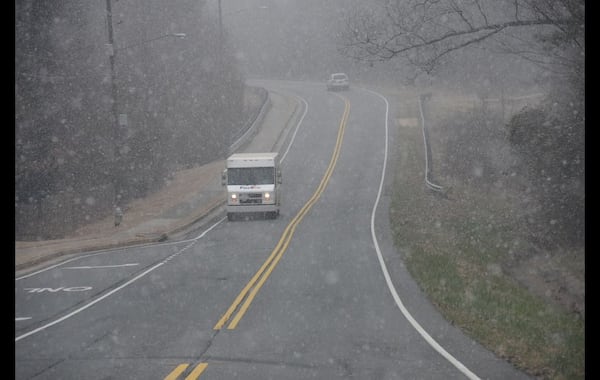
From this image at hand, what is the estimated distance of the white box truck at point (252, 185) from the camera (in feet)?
94.6

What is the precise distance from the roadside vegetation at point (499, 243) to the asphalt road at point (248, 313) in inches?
28.8

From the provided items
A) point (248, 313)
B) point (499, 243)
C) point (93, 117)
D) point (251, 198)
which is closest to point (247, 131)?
point (93, 117)

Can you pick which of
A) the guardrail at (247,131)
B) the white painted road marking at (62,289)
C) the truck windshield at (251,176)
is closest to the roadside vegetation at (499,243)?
the truck windshield at (251,176)

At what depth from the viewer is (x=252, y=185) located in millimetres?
29047

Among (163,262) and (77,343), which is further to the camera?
(163,262)

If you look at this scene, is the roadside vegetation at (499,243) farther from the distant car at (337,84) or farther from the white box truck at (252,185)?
the distant car at (337,84)

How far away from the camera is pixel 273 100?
66.2 meters

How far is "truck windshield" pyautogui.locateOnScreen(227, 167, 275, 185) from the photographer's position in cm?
2917

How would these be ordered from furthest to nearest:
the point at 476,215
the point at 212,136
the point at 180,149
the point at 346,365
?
the point at 212,136, the point at 180,149, the point at 476,215, the point at 346,365

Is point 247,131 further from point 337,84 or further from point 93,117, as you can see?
point 337,84

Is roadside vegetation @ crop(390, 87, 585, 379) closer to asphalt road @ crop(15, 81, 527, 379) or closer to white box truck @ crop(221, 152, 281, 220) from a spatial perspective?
asphalt road @ crop(15, 81, 527, 379)

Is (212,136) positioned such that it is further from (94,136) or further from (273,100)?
(94,136)
